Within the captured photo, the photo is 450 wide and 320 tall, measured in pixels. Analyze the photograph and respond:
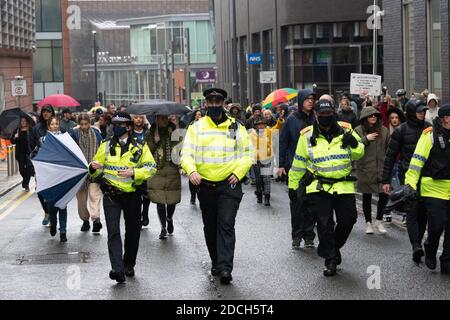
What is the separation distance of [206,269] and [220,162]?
4.53 ft

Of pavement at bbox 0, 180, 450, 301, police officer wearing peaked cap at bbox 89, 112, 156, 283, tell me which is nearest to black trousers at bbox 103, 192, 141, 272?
police officer wearing peaked cap at bbox 89, 112, 156, 283

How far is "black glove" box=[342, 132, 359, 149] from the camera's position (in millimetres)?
10594

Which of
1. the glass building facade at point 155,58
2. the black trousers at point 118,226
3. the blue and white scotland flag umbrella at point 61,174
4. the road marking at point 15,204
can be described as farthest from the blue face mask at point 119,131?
the glass building facade at point 155,58

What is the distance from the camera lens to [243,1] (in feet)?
203

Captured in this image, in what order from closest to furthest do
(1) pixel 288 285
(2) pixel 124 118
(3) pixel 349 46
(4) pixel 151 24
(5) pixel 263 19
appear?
(1) pixel 288 285, (2) pixel 124 118, (3) pixel 349 46, (5) pixel 263 19, (4) pixel 151 24

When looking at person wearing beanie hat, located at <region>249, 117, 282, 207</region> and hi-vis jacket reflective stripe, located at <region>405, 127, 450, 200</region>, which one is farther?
person wearing beanie hat, located at <region>249, 117, 282, 207</region>

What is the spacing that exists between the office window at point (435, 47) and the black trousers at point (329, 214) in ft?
54.2

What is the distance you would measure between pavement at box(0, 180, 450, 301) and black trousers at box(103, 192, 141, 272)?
0.24 m

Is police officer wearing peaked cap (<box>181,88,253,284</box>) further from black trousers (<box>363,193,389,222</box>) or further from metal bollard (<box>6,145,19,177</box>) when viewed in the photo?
metal bollard (<box>6,145,19,177</box>)

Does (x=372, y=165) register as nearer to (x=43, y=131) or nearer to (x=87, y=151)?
(x=87, y=151)
